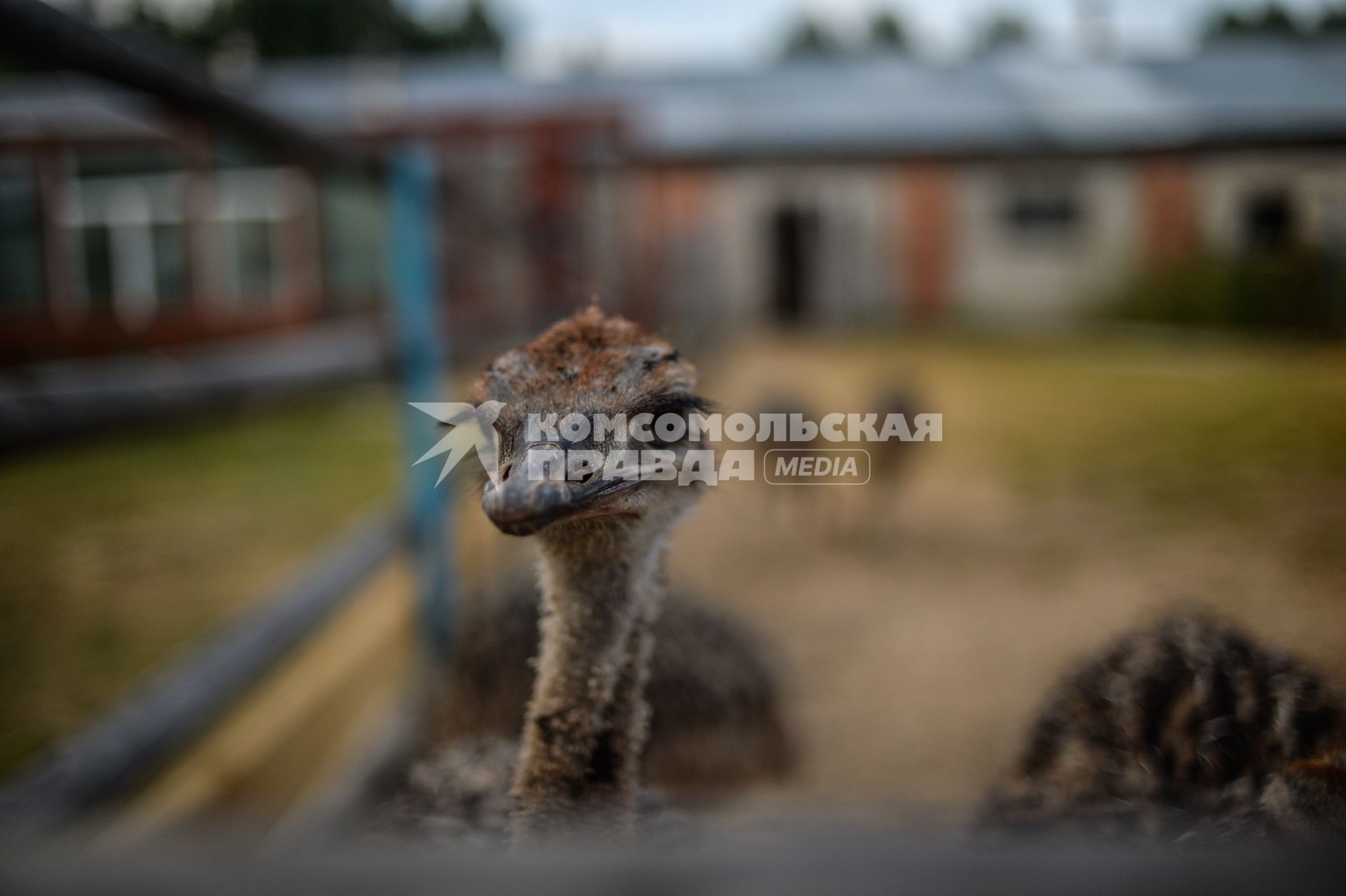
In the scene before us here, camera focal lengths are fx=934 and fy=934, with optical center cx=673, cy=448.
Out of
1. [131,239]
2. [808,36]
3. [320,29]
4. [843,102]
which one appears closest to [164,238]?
[131,239]

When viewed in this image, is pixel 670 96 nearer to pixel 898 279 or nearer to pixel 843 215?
pixel 843 215

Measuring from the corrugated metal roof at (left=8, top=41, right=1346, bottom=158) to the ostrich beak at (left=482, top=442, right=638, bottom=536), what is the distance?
12.9 m

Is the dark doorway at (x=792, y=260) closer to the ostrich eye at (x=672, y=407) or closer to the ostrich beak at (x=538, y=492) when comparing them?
the ostrich eye at (x=672, y=407)

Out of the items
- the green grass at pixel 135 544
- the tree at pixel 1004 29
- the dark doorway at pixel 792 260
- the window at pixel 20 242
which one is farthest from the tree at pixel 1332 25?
the tree at pixel 1004 29

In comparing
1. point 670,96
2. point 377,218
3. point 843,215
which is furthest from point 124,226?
point 843,215

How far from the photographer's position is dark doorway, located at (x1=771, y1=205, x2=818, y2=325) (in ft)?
65.8

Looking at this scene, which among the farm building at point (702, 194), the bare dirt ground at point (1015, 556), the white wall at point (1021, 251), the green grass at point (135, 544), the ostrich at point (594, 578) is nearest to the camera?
the ostrich at point (594, 578)

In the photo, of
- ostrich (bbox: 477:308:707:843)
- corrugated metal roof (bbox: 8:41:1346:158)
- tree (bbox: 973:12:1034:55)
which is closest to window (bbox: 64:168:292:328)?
corrugated metal roof (bbox: 8:41:1346:158)

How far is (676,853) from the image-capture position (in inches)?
19.8

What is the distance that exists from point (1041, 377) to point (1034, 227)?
10.8 meters

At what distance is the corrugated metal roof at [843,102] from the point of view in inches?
551

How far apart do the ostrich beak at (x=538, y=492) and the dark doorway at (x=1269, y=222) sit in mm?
5774

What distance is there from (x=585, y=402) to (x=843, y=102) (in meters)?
20.4

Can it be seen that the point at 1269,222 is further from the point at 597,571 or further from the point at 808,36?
the point at 808,36
